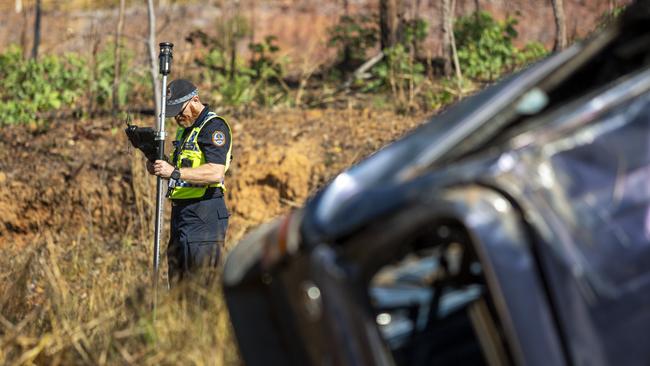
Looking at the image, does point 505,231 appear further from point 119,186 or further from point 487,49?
point 487,49

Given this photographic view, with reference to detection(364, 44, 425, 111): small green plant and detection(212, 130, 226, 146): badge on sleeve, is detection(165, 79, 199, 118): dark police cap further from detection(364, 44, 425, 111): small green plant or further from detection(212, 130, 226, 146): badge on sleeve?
detection(364, 44, 425, 111): small green plant

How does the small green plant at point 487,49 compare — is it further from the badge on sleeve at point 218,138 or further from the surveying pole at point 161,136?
the badge on sleeve at point 218,138

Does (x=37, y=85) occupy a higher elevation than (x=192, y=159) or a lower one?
higher

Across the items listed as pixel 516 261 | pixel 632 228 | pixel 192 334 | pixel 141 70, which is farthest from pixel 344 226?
pixel 141 70

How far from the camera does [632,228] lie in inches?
115

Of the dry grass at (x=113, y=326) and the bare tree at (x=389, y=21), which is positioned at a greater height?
the bare tree at (x=389, y=21)

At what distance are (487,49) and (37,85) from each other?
5017mm

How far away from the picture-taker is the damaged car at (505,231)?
2857 millimetres

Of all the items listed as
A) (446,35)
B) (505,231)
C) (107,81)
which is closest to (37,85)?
(107,81)

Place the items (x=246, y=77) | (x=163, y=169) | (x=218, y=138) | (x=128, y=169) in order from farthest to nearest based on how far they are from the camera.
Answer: (x=246, y=77) → (x=128, y=169) → (x=218, y=138) → (x=163, y=169)

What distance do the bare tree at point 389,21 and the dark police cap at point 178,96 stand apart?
6.28m

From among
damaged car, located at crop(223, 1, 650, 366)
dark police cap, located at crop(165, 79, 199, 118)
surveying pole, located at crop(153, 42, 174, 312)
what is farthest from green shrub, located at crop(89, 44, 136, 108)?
damaged car, located at crop(223, 1, 650, 366)

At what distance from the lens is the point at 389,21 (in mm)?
12867

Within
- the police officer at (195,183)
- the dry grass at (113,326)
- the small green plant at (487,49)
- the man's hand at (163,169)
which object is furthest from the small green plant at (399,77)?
the dry grass at (113,326)
